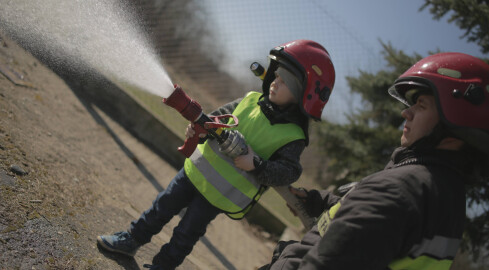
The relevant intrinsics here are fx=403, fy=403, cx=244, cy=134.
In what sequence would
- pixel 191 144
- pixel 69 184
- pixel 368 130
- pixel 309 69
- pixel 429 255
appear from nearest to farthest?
1. pixel 429 255
2. pixel 191 144
3. pixel 309 69
4. pixel 69 184
5. pixel 368 130

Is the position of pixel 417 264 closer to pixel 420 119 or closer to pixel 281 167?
pixel 420 119

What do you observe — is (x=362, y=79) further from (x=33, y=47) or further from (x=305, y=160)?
(x=33, y=47)

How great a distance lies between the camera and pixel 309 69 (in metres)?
2.83

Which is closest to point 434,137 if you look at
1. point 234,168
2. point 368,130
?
point 234,168

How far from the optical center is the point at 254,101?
300cm

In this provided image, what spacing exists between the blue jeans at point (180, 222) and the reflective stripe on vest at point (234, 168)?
0.36 feet

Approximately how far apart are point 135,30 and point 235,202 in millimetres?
1624

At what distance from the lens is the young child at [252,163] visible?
270 cm

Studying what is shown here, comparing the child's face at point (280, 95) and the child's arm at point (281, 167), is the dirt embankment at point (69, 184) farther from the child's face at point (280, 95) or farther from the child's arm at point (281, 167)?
the child's face at point (280, 95)

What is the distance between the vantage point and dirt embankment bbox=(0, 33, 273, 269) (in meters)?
2.42

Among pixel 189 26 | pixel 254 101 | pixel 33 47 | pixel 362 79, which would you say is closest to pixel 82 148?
pixel 33 47

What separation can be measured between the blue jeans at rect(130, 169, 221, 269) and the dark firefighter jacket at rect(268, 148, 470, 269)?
1219 millimetres

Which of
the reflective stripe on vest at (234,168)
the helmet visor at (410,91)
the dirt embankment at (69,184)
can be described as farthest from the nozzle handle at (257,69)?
the dirt embankment at (69,184)

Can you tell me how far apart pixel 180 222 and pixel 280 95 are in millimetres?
1131
